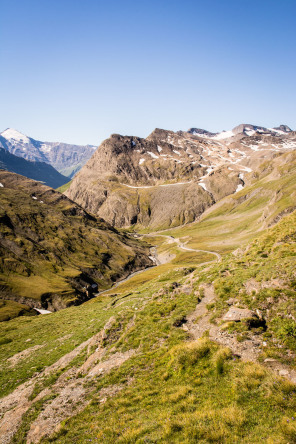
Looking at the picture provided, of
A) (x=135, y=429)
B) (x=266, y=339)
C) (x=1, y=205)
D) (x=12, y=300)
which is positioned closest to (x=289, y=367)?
(x=266, y=339)

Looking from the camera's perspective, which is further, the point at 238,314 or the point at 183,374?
the point at 238,314

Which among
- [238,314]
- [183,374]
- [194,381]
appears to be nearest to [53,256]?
[183,374]

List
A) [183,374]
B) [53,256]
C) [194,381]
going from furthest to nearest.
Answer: [53,256]
[183,374]
[194,381]

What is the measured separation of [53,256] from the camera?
129875mm

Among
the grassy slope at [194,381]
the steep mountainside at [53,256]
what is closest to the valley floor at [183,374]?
the grassy slope at [194,381]

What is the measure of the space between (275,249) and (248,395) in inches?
768

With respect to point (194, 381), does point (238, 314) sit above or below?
above

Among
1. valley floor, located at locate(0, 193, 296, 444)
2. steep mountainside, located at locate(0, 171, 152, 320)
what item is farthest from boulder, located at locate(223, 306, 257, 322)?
steep mountainside, located at locate(0, 171, 152, 320)

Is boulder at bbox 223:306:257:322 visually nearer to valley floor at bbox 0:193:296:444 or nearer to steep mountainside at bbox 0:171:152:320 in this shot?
valley floor at bbox 0:193:296:444

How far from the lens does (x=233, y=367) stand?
13055mm

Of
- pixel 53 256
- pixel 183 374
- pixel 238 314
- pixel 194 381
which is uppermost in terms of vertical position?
pixel 238 314

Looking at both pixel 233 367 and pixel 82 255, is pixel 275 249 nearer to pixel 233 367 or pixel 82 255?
pixel 233 367

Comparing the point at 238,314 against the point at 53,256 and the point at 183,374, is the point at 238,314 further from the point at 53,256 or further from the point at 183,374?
the point at 53,256

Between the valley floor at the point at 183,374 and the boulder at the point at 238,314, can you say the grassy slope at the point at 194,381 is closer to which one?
the valley floor at the point at 183,374
